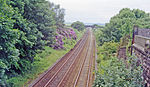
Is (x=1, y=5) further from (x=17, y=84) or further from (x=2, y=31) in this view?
(x=17, y=84)

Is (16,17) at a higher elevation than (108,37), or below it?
higher

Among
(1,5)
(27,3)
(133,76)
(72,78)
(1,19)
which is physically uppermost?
(27,3)

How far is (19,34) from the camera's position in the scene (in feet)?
33.1

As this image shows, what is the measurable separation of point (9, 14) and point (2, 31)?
4.58 ft

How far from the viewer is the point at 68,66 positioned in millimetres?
18719

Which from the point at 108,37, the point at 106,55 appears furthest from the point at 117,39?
the point at 106,55

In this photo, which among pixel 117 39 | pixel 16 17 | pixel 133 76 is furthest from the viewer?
pixel 117 39

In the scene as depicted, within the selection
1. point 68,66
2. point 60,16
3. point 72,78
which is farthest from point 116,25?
point 60,16

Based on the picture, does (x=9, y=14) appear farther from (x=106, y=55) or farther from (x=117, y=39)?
(x=117, y=39)

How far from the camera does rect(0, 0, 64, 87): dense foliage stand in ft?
29.3

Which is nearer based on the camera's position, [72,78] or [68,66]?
[72,78]

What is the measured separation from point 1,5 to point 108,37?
24.7 meters

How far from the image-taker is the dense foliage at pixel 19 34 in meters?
8.95

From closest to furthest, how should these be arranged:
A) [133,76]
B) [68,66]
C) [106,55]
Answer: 1. [133,76]
2. [68,66]
3. [106,55]
